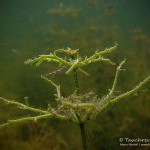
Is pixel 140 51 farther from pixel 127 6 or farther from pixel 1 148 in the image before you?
pixel 127 6

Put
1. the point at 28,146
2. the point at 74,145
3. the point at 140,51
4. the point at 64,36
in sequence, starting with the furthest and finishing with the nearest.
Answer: the point at 140,51, the point at 64,36, the point at 74,145, the point at 28,146

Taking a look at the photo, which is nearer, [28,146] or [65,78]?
[28,146]

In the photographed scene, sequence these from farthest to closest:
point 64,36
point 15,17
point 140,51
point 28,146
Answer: point 15,17 → point 140,51 → point 64,36 → point 28,146

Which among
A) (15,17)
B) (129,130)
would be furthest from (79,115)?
(15,17)

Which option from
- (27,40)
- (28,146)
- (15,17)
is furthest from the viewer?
(15,17)

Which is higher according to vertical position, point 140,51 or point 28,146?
point 140,51

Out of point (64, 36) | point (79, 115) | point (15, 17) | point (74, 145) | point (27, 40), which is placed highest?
point (15, 17)

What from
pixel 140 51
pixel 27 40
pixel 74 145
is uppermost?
pixel 27 40

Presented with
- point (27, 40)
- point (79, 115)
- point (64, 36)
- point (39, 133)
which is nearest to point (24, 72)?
point (64, 36)

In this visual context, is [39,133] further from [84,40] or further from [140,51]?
[140,51]
